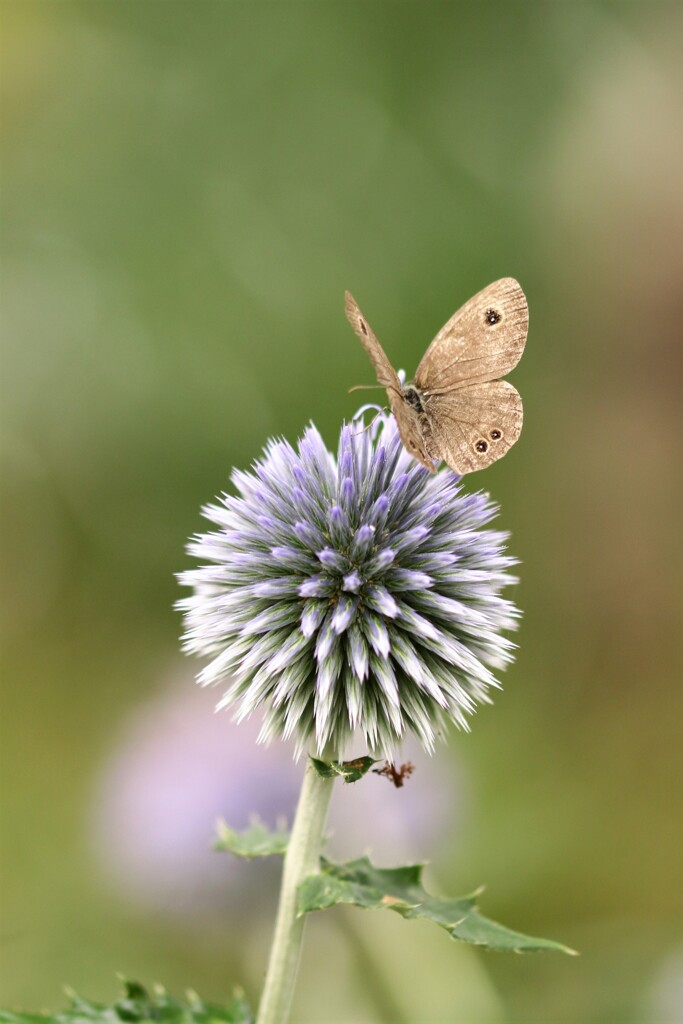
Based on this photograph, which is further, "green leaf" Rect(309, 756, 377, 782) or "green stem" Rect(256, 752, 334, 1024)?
"green stem" Rect(256, 752, 334, 1024)

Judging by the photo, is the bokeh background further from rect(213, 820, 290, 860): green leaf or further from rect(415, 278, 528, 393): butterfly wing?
rect(415, 278, 528, 393): butterfly wing

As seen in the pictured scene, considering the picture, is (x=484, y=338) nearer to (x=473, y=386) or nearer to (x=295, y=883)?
(x=473, y=386)

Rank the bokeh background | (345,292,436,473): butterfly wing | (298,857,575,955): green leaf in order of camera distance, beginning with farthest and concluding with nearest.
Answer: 1. the bokeh background
2. (345,292,436,473): butterfly wing
3. (298,857,575,955): green leaf

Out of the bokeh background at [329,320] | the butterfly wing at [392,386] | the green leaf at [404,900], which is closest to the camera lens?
the green leaf at [404,900]

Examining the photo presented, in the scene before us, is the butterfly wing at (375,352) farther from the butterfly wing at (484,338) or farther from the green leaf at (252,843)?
the green leaf at (252,843)

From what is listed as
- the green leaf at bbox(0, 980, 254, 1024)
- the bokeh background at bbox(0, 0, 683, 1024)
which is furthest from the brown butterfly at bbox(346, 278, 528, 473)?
the bokeh background at bbox(0, 0, 683, 1024)

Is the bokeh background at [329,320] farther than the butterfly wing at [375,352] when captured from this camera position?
Yes

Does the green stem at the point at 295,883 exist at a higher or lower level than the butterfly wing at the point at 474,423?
lower

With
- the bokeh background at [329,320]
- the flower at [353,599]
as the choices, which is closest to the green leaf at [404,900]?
the flower at [353,599]
